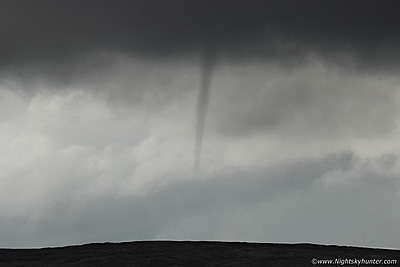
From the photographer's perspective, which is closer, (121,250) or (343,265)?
(343,265)

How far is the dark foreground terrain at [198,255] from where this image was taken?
47.6 metres

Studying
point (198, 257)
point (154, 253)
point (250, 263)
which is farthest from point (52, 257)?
point (250, 263)

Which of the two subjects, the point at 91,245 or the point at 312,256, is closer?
the point at 312,256

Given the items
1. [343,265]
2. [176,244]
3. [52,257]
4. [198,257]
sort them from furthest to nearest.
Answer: [176,244], [52,257], [198,257], [343,265]

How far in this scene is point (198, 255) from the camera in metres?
50.6

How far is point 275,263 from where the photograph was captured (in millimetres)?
47031

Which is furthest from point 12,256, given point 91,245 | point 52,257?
point 91,245

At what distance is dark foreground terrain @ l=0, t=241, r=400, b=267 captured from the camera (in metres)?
47.6

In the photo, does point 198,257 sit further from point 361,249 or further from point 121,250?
point 361,249

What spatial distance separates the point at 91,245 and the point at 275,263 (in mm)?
22101

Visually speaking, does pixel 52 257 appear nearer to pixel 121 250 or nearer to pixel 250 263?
pixel 121 250

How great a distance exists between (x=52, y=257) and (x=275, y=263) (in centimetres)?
2147

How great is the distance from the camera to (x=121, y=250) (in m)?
54.9

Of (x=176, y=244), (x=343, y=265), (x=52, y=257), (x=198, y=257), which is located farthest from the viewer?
(x=176, y=244)
